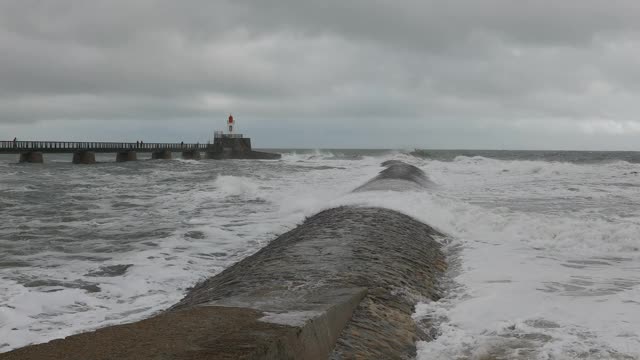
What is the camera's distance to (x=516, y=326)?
511cm

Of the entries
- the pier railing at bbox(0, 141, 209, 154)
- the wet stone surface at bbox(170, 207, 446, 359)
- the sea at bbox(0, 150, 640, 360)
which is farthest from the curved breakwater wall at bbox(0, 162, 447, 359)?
the pier railing at bbox(0, 141, 209, 154)

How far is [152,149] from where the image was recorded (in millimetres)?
64938

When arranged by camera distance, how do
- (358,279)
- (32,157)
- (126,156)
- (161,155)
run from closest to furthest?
(358,279) → (32,157) → (126,156) → (161,155)

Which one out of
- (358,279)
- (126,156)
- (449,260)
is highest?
(126,156)

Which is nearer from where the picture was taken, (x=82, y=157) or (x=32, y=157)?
(x=32, y=157)

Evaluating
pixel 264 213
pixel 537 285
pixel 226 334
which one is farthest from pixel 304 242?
pixel 264 213

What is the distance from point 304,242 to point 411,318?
3.23 m

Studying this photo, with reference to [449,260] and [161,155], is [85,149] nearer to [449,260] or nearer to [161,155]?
[161,155]

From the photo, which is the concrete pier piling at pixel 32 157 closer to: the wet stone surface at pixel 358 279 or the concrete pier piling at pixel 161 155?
the concrete pier piling at pixel 161 155

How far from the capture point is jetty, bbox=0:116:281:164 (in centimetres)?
5259

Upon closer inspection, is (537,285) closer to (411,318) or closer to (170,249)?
(411,318)

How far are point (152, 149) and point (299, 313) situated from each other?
63758 mm

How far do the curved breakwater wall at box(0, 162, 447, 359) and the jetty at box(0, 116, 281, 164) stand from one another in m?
51.4

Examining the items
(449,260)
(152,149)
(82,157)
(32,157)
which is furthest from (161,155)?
(449,260)
